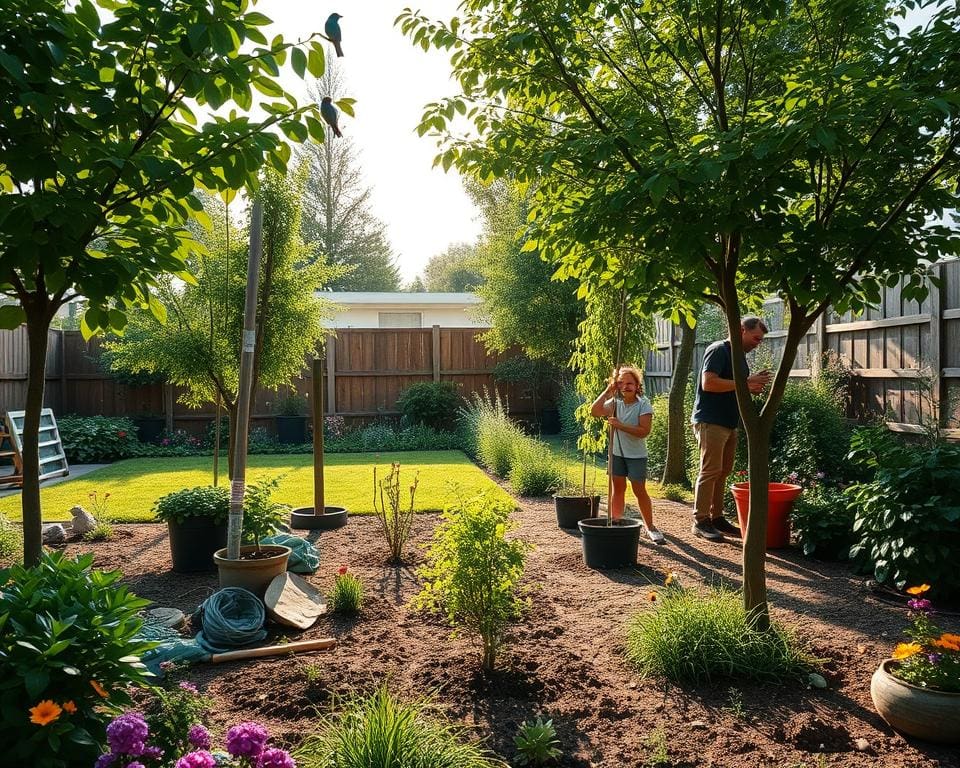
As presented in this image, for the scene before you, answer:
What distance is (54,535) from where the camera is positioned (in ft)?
20.7

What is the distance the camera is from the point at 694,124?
3.88 m

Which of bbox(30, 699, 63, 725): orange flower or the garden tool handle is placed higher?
bbox(30, 699, 63, 725): orange flower

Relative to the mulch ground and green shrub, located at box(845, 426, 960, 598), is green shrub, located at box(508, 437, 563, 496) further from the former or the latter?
green shrub, located at box(845, 426, 960, 598)

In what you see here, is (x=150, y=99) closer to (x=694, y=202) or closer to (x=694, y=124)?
(x=694, y=202)

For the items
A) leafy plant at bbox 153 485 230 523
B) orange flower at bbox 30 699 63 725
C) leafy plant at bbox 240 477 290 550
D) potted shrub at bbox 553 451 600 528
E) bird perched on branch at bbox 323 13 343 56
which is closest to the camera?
orange flower at bbox 30 699 63 725

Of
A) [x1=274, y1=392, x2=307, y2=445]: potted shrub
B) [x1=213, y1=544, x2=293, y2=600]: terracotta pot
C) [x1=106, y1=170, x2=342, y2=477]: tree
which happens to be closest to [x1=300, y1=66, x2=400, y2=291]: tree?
[x1=274, y1=392, x2=307, y2=445]: potted shrub

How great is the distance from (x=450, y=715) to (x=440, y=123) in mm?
2818

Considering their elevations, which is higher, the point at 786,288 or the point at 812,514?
the point at 786,288

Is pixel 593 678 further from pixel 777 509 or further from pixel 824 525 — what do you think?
pixel 777 509

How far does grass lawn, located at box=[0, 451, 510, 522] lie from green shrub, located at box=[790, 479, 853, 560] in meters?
2.62

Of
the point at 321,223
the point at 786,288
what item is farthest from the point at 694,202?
the point at 321,223

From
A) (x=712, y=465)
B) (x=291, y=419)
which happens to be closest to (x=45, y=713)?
(x=712, y=465)

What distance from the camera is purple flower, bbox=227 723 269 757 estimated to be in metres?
1.95

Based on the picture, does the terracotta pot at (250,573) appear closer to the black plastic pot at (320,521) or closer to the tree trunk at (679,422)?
the black plastic pot at (320,521)
